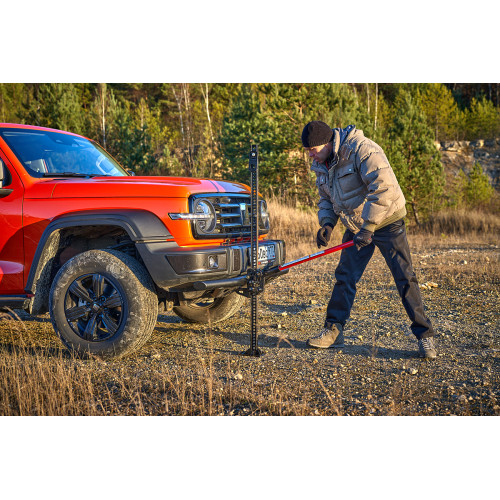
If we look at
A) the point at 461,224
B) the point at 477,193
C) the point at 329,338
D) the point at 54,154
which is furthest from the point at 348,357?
the point at 477,193

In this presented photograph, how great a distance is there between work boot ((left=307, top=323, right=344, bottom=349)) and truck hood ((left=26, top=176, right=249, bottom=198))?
1.55 metres

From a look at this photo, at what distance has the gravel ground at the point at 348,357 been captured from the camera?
3.29 m

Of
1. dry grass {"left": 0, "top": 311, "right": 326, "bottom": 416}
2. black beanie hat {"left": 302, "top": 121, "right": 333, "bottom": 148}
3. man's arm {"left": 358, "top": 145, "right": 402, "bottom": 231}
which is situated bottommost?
dry grass {"left": 0, "top": 311, "right": 326, "bottom": 416}

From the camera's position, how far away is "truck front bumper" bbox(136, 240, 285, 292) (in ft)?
12.9

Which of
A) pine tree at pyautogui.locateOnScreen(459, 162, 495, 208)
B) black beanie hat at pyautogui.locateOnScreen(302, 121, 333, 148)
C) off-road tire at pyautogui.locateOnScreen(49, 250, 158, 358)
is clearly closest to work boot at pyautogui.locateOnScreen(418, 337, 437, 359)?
black beanie hat at pyautogui.locateOnScreen(302, 121, 333, 148)

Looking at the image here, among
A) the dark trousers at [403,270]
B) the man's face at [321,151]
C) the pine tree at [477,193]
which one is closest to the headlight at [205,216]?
the man's face at [321,151]

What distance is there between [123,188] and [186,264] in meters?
0.83

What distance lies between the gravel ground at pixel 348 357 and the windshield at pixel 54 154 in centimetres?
169

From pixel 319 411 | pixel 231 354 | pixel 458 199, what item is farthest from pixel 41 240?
pixel 458 199

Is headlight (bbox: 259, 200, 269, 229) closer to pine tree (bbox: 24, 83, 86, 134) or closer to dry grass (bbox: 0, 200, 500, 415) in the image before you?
dry grass (bbox: 0, 200, 500, 415)

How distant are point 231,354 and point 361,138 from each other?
219 cm

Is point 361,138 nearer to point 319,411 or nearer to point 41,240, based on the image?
point 319,411

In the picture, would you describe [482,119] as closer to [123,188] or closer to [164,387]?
[123,188]

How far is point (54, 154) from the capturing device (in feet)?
16.3
